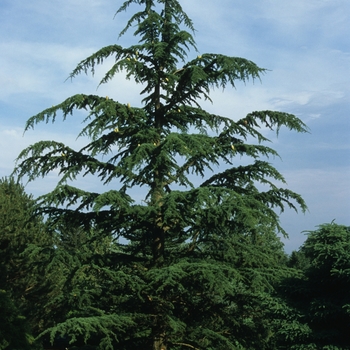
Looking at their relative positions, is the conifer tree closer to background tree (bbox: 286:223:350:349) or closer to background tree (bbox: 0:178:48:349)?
background tree (bbox: 286:223:350:349)

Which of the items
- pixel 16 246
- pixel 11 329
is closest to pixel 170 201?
pixel 11 329

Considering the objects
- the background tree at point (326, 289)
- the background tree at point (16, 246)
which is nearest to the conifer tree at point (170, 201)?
the background tree at point (326, 289)

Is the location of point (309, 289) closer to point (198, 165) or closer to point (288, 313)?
point (288, 313)

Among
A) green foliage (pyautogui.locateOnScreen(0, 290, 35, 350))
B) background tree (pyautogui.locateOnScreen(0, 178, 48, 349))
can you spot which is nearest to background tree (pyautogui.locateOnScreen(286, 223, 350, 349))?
green foliage (pyautogui.locateOnScreen(0, 290, 35, 350))

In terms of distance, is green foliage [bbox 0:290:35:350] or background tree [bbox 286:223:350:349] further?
background tree [bbox 286:223:350:349]

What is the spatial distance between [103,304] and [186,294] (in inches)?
84.1

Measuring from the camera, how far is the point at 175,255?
42.7 ft

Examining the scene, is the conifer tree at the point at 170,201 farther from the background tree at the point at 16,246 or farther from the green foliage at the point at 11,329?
the background tree at the point at 16,246

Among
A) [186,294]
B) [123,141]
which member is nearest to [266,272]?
[186,294]

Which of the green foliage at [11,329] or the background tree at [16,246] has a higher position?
the background tree at [16,246]

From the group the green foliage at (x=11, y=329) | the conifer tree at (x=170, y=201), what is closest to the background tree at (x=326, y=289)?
the conifer tree at (x=170, y=201)

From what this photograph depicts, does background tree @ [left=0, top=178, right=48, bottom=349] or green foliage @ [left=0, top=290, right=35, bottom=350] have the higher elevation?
background tree @ [left=0, top=178, right=48, bottom=349]

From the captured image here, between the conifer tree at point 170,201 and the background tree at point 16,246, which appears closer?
the conifer tree at point 170,201

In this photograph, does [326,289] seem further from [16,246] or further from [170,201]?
[16,246]
